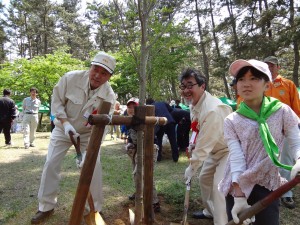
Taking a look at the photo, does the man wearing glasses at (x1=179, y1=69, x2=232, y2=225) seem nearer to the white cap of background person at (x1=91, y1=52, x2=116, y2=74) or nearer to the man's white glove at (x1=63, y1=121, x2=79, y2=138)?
the white cap of background person at (x1=91, y1=52, x2=116, y2=74)

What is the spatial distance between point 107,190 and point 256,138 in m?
3.50

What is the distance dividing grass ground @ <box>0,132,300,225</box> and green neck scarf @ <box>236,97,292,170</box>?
2157 mm

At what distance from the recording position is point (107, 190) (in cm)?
482

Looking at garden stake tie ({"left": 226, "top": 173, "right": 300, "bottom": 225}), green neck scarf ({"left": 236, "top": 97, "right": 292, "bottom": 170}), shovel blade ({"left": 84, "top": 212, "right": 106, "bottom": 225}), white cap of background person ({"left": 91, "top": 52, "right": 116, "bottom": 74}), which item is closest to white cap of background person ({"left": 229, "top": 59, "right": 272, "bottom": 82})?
green neck scarf ({"left": 236, "top": 97, "right": 292, "bottom": 170})

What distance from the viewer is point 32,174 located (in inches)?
235

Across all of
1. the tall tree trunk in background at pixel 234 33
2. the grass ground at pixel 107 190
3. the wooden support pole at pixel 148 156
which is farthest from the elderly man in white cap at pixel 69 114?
the tall tree trunk in background at pixel 234 33

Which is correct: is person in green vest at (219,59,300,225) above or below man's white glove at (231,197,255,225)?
above

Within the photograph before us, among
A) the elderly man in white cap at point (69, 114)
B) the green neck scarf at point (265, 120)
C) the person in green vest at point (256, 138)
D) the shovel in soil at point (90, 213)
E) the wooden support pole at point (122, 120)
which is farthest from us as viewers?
the elderly man in white cap at point (69, 114)

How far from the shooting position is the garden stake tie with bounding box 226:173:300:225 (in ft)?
4.93

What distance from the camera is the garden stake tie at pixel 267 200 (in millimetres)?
1502

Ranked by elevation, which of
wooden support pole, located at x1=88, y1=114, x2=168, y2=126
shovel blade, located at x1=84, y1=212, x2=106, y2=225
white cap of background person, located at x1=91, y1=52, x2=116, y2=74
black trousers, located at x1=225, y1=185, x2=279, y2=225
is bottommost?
shovel blade, located at x1=84, y1=212, x2=106, y2=225

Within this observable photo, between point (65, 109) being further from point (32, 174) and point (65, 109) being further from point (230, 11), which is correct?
point (230, 11)

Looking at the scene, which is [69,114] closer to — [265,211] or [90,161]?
[90,161]

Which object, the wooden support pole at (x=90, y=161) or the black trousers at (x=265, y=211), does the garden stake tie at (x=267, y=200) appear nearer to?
the black trousers at (x=265, y=211)
